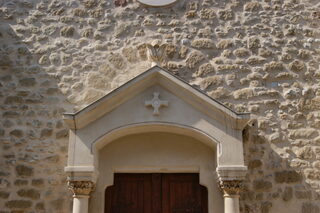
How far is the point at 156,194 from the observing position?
5.98m

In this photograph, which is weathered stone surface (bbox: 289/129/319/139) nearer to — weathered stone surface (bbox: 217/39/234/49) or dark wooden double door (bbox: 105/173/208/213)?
dark wooden double door (bbox: 105/173/208/213)

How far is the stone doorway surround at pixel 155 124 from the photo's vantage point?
214 inches

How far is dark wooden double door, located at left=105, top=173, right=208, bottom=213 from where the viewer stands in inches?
233

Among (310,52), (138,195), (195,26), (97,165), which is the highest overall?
(195,26)

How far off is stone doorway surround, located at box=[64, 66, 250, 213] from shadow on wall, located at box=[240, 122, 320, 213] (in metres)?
0.50

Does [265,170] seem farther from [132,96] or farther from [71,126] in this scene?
[71,126]

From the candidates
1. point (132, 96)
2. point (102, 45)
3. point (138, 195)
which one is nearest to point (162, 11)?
point (102, 45)

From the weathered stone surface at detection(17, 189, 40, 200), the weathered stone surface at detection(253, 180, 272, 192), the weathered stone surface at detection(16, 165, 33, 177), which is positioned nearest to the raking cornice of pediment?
the weathered stone surface at detection(253, 180, 272, 192)

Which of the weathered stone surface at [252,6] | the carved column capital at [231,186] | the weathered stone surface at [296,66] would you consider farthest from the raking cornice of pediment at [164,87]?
the weathered stone surface at [252,6]

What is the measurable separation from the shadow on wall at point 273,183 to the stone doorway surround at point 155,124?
0.50 meters

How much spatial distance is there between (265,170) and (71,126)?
2789 millimetres

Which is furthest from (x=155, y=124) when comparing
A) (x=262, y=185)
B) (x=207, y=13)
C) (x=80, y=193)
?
(x=207, y=13)

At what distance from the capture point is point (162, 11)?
6641 millimetres

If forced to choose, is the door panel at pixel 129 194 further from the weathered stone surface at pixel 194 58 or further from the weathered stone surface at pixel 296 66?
the weathered stone surface at pixel 296 66
